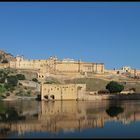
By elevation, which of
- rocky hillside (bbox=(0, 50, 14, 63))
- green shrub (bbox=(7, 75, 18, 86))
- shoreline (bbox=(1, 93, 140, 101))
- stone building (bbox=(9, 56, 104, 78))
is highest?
rocky hillside (bbox=(0, 50, 14, 63))

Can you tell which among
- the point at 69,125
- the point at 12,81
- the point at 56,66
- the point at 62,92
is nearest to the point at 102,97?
the point at 62,92

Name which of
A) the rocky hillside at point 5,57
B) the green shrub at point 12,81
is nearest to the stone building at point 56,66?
the rocky hillside at point 5,57

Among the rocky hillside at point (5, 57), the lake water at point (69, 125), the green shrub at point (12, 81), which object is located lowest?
the lake water at point (69, 125)

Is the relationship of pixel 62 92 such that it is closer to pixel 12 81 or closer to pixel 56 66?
pixel 12 81

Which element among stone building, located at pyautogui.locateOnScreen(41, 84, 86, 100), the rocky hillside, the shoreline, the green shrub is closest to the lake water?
stone building, located at pyautogui.locateOnScreen(41, 84, 86, 100)

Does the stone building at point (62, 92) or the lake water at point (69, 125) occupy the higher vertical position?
the stone building at point (62, 92)

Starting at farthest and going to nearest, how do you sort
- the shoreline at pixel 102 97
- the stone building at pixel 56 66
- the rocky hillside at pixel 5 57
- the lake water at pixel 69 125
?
the rocky hillside at pixel 5 57, the stone building at pixel 56 66, the shoreline at pixel 102 97, the lake water at pixel 69 125

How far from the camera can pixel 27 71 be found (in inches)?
2869

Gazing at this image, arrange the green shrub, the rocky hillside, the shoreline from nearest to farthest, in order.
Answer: the shoreline < the green shrub < the rocky hillside

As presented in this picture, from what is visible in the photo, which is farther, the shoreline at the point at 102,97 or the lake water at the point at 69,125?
the shoreline at the point at 102,97

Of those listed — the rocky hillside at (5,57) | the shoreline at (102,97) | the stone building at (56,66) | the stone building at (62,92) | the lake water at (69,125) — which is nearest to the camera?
the lake water at (69,125)

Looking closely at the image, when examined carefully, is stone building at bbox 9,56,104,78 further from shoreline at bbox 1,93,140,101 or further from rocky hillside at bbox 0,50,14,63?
shoreline at bbox 1,93,140,101

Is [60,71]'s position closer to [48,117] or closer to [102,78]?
[102,78]

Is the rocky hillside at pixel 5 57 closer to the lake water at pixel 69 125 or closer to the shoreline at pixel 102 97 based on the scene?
the shoreline at pixel 102 97
